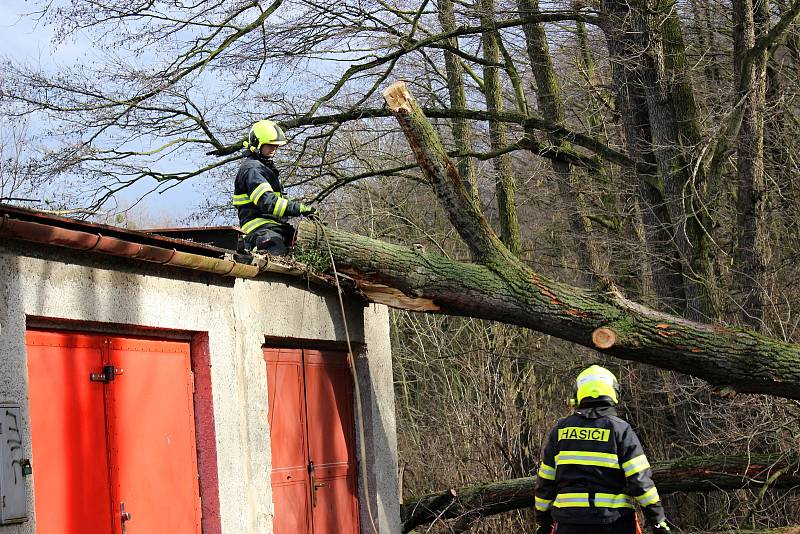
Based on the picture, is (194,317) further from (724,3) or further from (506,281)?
(724,3)

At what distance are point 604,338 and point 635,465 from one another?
8.85 feet

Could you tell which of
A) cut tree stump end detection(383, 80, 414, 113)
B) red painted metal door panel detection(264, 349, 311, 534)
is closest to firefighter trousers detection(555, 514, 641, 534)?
red painted metal door panel detection(264, 349, 311, 534)

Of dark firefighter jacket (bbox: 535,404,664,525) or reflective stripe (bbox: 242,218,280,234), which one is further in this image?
reflective stripe (bbox: 242,218,280,234)

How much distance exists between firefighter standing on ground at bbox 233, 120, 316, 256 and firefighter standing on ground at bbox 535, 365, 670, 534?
296cm

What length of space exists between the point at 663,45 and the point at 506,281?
211 inches

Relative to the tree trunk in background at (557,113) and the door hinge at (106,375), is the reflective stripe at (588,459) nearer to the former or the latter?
the door hinge at (106,375)

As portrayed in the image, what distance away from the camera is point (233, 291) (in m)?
7.71

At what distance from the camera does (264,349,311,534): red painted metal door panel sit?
27.3 ft

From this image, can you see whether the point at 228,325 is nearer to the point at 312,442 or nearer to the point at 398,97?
the point at 312,442

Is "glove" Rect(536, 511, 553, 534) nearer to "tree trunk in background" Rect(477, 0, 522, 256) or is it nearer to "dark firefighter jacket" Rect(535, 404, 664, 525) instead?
"dark firefighter jacket" Rect(535, 404, 664, 525)

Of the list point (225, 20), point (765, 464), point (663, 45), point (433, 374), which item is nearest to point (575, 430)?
point (765, 464)

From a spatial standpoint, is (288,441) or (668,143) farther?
(668,143)

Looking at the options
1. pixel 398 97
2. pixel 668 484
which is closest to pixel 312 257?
pixel 398 97

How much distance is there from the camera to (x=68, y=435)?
5.68 metres
